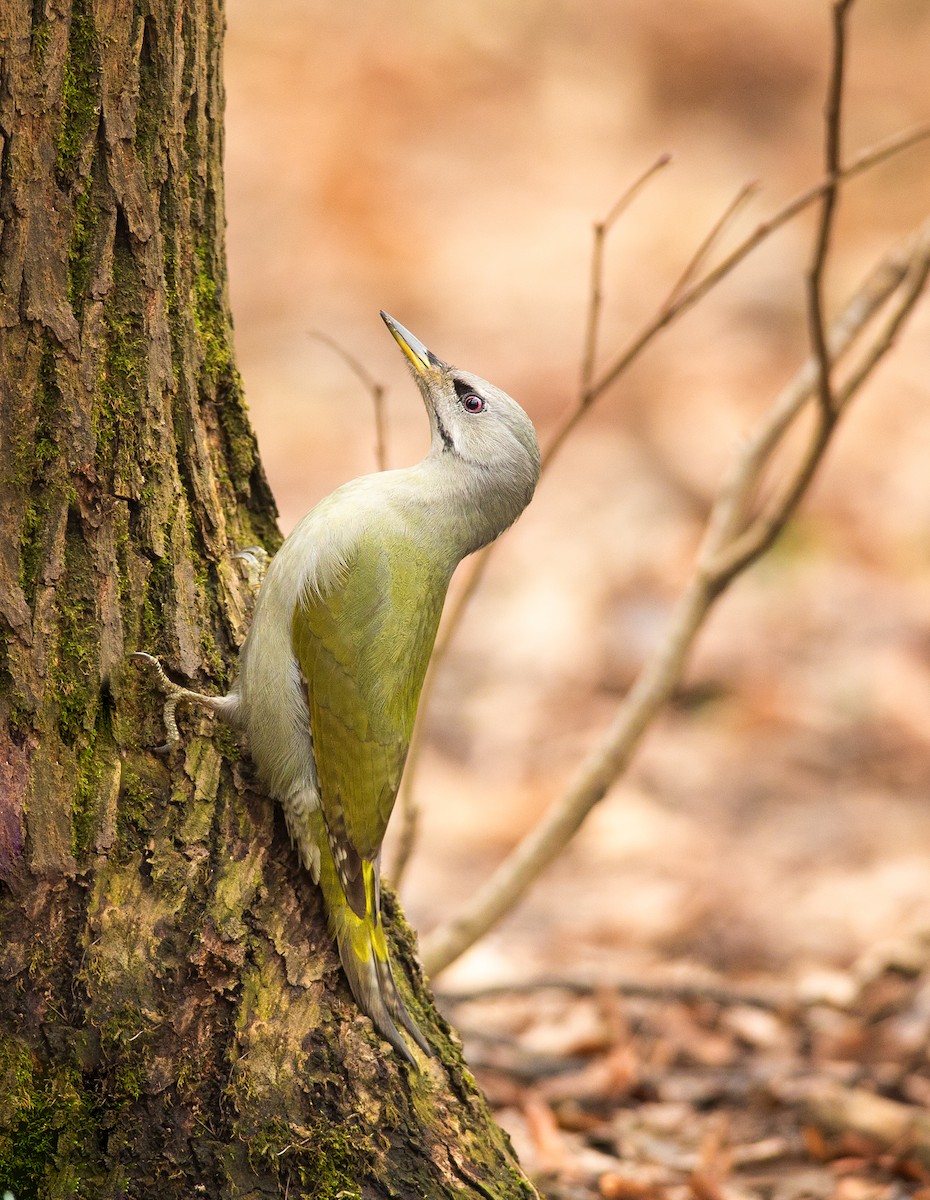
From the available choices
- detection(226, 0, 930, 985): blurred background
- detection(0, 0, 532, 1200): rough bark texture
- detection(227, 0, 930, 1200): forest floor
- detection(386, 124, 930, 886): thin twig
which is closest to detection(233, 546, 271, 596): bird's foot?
detection(0, 0, 532, 1200): rough bark texture

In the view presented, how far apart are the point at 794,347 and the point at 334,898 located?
8474 millimetres

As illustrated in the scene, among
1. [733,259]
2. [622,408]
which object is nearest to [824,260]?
[733,259]

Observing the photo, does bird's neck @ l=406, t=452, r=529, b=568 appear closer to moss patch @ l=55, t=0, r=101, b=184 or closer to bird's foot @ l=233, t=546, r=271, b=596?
bird's foot @ l=233, t=546, r=271, b=596

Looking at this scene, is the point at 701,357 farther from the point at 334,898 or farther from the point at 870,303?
the point at 334,898

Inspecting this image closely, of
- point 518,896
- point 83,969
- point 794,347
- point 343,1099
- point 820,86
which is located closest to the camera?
point 83,969

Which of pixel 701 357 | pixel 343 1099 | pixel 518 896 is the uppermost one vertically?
pixel 701 357

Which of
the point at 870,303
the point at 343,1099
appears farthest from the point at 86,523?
the point at 870,303

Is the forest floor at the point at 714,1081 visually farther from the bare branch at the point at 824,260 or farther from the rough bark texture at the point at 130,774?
the bare branch at the point at 824,260

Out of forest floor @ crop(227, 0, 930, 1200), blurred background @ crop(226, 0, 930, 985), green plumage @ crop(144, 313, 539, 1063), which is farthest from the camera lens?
blurred background @ crop(226, 0, 930, 985)

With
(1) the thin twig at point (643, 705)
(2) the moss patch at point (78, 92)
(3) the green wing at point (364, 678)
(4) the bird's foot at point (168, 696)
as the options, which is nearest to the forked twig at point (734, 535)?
(1) the thin twig at point (643, 705)

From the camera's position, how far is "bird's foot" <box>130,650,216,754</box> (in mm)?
2584

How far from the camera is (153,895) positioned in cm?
249

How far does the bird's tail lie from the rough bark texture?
41 millimetres

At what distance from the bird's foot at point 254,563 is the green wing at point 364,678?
134mm
